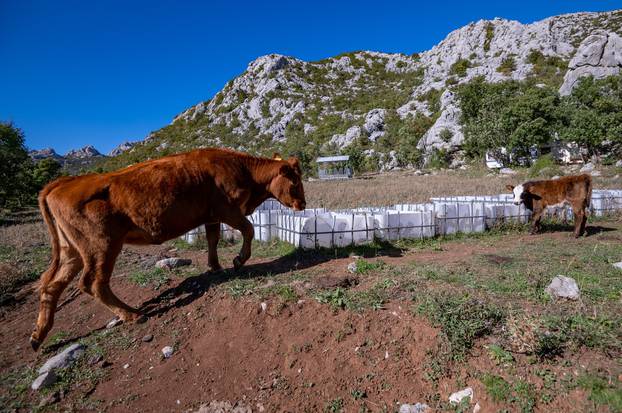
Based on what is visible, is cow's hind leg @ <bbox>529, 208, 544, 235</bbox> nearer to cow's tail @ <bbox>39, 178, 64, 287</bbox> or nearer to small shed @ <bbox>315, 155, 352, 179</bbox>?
cow's tail @ <bbox>39, 178, 64, 287</bbox>

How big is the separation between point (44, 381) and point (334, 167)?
180 feet

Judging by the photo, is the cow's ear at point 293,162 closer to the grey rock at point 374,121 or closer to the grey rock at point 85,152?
the grey rock at point 374,121

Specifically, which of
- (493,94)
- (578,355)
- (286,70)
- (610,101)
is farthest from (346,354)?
(286,70)

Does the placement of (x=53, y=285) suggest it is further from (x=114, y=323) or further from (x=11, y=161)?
(x=11, y=161)

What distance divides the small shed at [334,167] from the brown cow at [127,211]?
133 feet

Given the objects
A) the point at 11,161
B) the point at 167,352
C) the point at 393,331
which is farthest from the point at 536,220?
the point at 11,161

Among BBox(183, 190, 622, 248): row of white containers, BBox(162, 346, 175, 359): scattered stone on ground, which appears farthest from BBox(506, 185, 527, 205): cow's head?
BBox(162, 346, 175, 359): scattered stone on ground

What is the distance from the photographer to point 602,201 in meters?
11.5

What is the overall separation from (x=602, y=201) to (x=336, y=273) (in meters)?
11.1

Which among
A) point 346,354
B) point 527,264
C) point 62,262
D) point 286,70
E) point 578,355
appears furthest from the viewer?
point 286,70

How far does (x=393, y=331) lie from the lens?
380 centimetres

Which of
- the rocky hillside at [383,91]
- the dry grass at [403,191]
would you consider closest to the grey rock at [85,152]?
the rocky hillside at [383,91]

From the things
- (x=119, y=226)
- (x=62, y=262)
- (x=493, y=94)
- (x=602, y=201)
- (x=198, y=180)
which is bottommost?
(x=602, y=201)

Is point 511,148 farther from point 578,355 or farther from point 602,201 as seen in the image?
point 578,355
